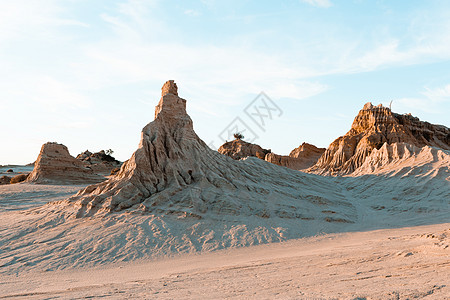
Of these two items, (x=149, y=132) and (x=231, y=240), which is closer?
(x=231, y=240)

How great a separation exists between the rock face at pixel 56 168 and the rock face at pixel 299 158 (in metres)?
27.1

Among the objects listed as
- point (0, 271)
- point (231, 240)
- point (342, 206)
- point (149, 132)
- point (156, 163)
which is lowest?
point (0, 271)

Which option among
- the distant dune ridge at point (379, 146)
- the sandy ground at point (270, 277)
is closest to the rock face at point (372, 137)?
the distant dune ridge at point (379, 146)

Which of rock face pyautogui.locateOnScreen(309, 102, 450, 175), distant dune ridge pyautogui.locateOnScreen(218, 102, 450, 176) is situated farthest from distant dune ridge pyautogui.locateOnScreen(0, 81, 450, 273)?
rock face pyautogui.locateOnScreen(309, 102, 450, 175)

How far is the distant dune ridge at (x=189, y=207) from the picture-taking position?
14727 millimetres

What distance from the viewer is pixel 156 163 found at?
19.6 m

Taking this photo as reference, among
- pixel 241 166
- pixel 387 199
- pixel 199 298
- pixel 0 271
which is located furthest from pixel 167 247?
pixel 387 199

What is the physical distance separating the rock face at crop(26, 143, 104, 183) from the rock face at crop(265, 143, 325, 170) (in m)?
27.1

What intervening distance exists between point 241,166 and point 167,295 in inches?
594

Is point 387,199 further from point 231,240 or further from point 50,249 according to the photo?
point 50,249

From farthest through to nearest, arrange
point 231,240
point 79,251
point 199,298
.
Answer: point 231,240
point 79,251
point 199,298

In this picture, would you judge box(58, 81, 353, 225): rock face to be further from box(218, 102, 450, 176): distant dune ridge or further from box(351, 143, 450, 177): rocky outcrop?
box(218, 102, 450, 176): distant dune ridge

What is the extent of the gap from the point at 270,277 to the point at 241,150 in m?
49.4

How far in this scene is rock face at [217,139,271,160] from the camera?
58.5m
